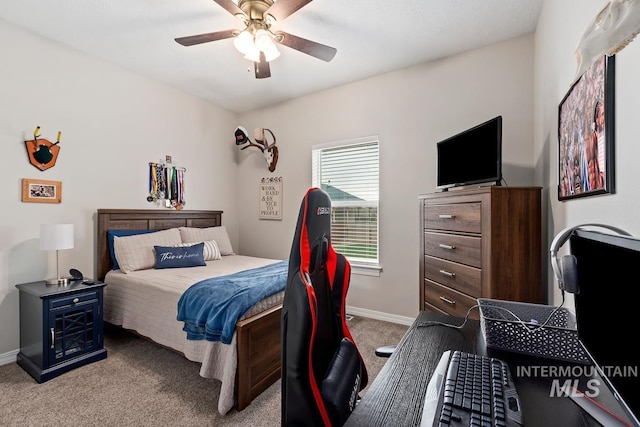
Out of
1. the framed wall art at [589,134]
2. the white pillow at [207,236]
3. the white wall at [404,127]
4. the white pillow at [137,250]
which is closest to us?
the framed wall art at [589,134]

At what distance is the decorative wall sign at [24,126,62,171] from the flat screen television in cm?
342

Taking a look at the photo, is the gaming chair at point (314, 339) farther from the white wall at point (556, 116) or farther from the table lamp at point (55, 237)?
the table lamp at point (55, 237)

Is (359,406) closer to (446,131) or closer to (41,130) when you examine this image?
(446,131)

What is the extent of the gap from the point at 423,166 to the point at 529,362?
7.62ft

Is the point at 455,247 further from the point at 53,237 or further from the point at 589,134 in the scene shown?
the point at 53,237

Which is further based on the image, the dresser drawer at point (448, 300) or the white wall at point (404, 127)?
the white wall at point (404, 127)

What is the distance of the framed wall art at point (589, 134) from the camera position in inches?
38.8

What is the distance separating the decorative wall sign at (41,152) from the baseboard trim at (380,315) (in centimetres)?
327

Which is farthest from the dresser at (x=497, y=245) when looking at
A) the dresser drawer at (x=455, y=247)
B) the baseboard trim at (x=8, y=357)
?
the baseboard trim at (x=8, y=357)

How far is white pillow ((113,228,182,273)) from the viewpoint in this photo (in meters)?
2.77

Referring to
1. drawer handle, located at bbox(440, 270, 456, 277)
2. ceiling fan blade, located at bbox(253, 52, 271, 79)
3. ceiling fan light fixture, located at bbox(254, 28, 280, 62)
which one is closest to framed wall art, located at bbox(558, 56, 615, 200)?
drawer handle, located at bbox(440, 270, 456, 277)

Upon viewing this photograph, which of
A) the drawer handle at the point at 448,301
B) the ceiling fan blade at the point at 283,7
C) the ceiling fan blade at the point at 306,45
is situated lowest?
the drawer handle at the point at 448,301

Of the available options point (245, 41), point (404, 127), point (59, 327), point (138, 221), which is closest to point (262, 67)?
point (245, 41)

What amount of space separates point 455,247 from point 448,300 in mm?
406
